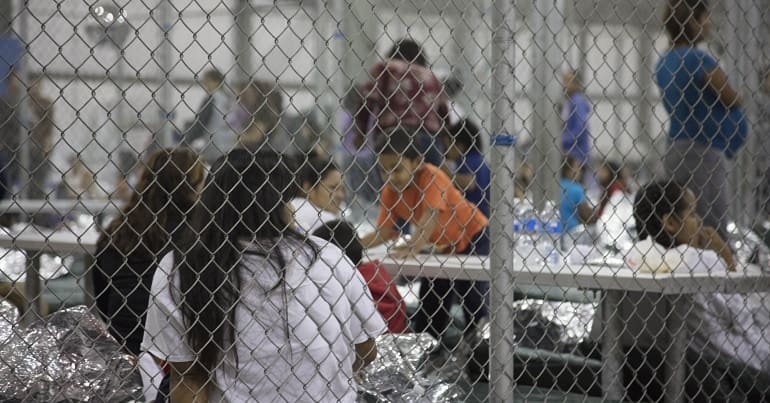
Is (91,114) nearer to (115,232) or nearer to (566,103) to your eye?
(566,103)

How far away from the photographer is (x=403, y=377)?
139 inches

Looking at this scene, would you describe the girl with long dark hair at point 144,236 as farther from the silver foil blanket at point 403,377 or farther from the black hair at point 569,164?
the black hair at point 569,164

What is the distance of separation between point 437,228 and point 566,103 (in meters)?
3.62

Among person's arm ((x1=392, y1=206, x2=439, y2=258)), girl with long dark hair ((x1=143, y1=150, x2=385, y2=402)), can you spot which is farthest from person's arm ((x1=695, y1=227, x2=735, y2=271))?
girl with long dark hair ((x1=143, y1=150, x2=385, y2=402))

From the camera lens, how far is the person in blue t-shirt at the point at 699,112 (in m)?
4.36

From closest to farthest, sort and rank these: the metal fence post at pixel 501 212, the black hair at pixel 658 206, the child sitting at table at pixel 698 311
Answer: the metal fence post at pixel 501 212, the child sitting at table at pixel 698 311, the black hair at pixel 658 206

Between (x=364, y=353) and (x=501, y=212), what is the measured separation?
0.55 metres

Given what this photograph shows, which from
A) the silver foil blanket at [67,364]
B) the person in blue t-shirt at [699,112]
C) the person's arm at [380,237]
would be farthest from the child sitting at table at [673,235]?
the silver foil blanket at [67,364]

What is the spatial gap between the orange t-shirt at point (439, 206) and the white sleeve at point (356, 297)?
1490mm

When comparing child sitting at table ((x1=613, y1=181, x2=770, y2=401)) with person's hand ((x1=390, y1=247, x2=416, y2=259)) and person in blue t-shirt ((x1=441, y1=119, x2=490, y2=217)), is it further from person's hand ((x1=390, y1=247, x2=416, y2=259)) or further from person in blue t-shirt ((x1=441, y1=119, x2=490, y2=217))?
person in blue t-shirt ((x1=441, y1=119, x2=490, y2=217))

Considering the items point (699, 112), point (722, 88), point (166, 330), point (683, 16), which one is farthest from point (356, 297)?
point (683, 16)

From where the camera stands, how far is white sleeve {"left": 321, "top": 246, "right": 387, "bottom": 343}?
2793 mm

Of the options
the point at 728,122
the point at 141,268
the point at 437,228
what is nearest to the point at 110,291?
the point at 141,268

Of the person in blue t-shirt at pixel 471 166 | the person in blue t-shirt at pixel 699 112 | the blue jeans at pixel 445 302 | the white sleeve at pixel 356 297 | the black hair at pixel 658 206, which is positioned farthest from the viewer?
the person in blue t-shirt at pixel 471 166
